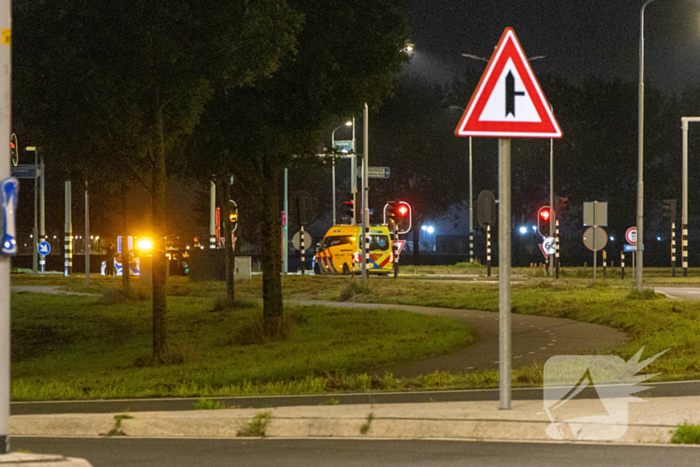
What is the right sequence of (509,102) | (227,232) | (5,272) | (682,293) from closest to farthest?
(5,272) → (509,102) → (227,232) → (682,293)

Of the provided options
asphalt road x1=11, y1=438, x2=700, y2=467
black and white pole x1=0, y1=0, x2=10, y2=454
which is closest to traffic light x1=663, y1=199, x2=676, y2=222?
asphalt road x1=11, y1=438, x2=700, y2=467

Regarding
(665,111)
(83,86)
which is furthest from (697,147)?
(83,86)

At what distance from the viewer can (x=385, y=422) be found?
764cm

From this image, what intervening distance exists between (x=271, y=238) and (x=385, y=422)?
34.7 feet

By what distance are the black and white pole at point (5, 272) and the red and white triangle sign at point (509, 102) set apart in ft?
11.1

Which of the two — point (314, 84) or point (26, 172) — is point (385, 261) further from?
point (314, 84)

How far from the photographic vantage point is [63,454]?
277 inches

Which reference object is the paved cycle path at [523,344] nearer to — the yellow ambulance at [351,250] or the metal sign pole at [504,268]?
the metal sign pole at [504,268]

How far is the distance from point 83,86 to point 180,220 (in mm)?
50035

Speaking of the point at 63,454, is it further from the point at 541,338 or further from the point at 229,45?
the point at 541,338

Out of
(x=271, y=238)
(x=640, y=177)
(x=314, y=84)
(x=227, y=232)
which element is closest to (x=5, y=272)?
(x=314, y=84)

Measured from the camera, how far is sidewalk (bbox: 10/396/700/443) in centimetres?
733

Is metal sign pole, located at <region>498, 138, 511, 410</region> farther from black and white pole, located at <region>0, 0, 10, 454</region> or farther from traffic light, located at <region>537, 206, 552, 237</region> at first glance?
traffic light, located at <region>537, 206, 552, 237</region>

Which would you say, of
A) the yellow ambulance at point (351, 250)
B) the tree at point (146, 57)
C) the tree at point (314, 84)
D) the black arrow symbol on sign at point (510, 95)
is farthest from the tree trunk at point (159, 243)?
the yellow ambulance at point (351, 250)
